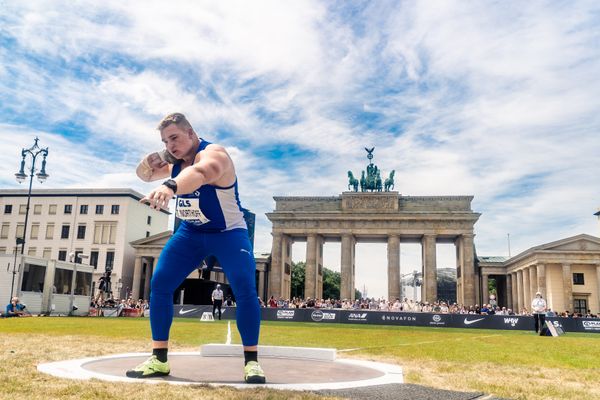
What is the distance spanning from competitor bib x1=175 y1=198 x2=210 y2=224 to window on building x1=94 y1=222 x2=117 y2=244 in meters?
67.6

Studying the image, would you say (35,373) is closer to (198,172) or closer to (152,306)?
(152,306)

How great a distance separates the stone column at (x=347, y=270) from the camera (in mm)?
63469

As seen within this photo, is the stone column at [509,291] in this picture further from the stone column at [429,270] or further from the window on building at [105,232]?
the window on building at [105,232]

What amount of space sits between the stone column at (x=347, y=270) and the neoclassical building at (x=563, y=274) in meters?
20.6

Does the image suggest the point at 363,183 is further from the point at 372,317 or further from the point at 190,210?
the point at 190,210

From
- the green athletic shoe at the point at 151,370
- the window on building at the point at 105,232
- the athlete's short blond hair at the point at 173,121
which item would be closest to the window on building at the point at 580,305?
the window on building at the point at 105,232

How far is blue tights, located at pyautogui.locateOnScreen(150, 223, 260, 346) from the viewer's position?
484 centimetres

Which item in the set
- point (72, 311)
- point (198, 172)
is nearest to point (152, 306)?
point (198, 172)

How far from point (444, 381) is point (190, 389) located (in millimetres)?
2837

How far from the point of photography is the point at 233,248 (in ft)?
15.9

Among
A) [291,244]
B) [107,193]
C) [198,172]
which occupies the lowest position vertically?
[198,172]

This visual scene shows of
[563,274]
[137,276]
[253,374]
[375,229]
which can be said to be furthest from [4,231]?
[253,374]

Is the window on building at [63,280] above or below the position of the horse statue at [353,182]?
below

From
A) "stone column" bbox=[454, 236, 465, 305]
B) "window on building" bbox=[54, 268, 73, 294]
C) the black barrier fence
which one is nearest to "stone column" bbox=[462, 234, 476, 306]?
"stone column" bbox=[454, 236, 465, 305]
